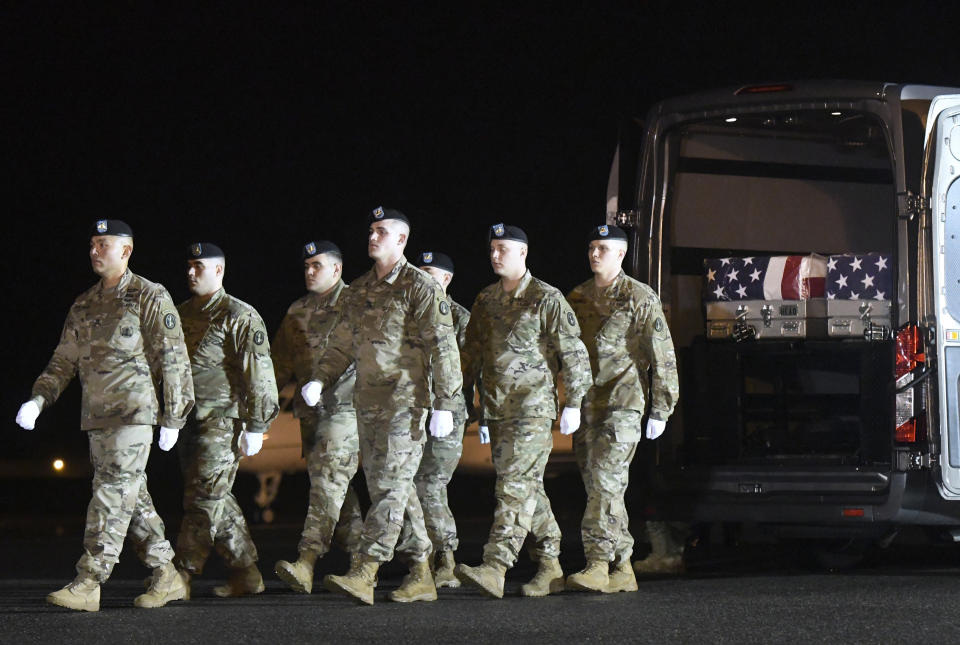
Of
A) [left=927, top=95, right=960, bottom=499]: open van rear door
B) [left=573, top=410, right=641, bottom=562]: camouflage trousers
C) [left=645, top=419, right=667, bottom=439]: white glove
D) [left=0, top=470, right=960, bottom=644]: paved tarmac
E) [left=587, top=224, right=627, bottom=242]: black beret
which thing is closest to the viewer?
[left=0, top=470, right=960, bottom=644]: paved tarmac

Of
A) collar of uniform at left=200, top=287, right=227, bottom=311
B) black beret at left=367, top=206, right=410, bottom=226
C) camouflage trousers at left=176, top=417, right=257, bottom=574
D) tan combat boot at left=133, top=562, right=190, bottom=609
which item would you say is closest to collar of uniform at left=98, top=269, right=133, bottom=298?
collar of uniform at left=200, top=287, right=227, bottom=311

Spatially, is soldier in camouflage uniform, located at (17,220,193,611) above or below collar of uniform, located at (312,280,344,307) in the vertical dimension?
below

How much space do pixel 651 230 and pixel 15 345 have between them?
19.0m

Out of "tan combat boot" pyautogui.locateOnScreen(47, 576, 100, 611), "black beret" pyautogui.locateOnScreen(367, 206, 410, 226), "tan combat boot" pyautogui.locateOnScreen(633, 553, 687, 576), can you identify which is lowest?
"tan combat boot" pyautogui.locateOnScreen(633, 553, 687, 576)

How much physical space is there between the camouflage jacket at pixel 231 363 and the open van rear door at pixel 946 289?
3.45m

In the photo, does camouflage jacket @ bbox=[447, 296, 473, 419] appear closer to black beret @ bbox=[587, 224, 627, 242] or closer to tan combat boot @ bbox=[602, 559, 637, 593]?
black beret @ bbox=[587, 224, 627, 242]

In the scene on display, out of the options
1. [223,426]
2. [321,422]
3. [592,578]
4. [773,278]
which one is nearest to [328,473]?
[321,422]

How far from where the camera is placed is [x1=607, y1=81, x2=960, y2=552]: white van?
7902 millimetres

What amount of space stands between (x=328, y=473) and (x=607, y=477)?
149 centimetres

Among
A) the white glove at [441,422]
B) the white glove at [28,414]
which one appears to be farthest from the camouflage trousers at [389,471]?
the white glove at [28,414]

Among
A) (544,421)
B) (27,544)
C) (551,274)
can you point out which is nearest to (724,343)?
(544,421)

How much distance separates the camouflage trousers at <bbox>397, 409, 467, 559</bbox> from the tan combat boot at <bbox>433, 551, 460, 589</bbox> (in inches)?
2.0

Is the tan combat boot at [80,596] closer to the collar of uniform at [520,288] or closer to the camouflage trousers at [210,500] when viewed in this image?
the camouflage trousers at [210,500]

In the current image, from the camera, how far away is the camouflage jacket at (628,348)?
27.1 feet
